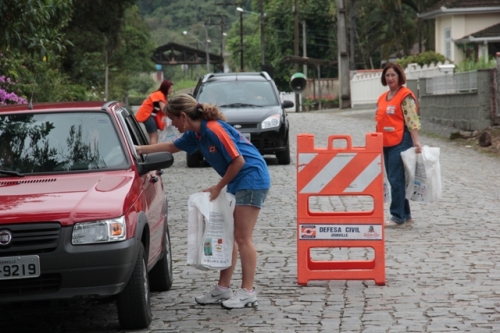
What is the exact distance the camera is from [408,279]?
29.5 ft

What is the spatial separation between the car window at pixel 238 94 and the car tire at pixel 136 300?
1387 cm

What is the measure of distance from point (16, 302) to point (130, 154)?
5.43 ft

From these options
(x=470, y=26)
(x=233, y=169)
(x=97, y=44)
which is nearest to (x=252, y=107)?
(x=233, y=169)

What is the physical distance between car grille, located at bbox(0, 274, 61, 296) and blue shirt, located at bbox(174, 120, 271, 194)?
1716 mm

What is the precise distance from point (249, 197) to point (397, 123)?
4.34m

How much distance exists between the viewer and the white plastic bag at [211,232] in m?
7.89

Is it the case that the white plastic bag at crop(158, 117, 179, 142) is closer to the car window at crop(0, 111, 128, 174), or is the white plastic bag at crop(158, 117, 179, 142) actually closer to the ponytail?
the car window at crop(0, 111, 128, 174)

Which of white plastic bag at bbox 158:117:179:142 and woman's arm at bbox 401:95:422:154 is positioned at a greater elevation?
woman's arm at bbox 401:95:422:154

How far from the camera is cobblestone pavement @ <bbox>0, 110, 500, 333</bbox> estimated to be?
732 cm

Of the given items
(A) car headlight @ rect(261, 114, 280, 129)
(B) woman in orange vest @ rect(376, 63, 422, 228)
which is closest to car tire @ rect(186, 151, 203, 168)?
(A) car headlight @ rect(261, 114, 280, 129)

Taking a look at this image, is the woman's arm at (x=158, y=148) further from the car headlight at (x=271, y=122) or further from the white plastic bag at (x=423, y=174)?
the car headlight at (x=271, y=122)

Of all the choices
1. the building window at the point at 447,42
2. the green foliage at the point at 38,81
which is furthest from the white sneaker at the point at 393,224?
the building window at the point at 447,42

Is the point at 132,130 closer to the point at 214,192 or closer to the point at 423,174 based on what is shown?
the point at 214,192

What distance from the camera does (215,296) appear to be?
8086 millimetres
